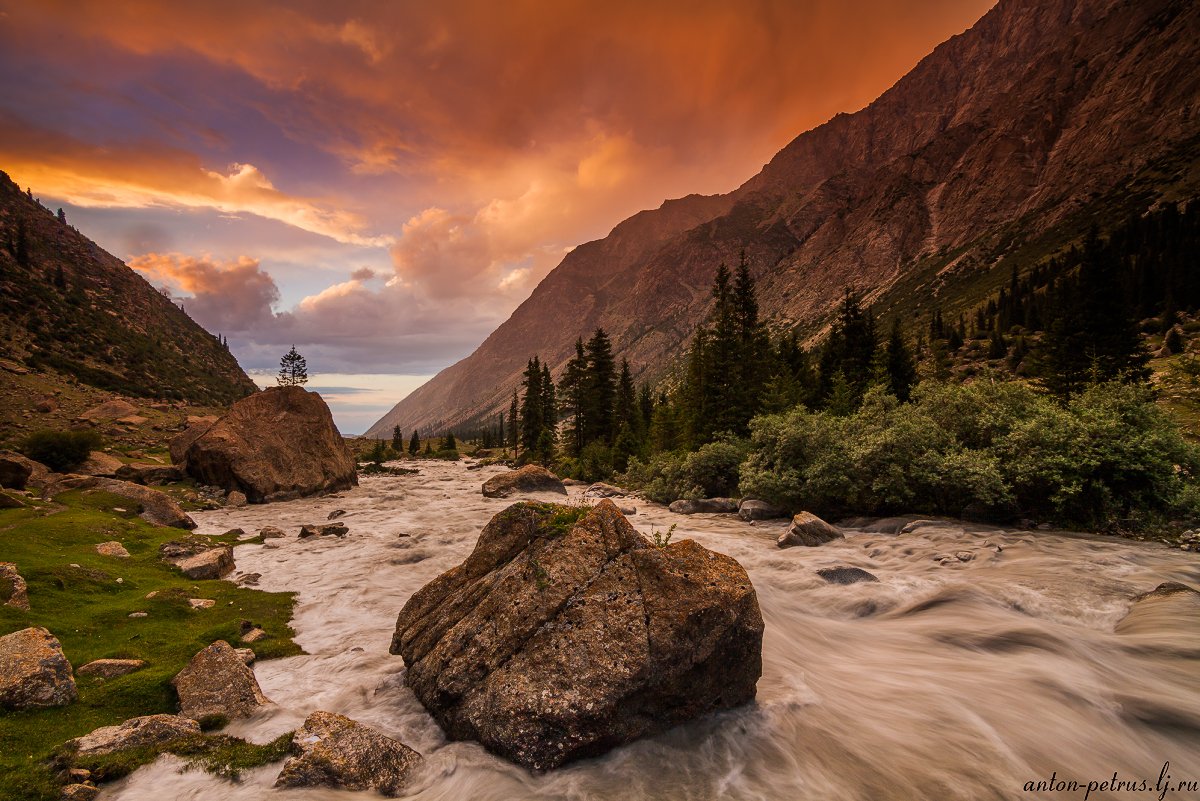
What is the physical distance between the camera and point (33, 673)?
21.8 ft

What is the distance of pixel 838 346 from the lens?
5206cm

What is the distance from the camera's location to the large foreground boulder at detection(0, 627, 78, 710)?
6.45 m

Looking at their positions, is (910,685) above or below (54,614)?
below

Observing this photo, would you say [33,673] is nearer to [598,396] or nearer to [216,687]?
[216,687]

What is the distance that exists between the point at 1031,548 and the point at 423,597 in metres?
17.5

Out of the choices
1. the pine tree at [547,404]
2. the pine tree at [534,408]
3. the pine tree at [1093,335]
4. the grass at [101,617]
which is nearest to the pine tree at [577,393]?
the pine tree at [534,408]

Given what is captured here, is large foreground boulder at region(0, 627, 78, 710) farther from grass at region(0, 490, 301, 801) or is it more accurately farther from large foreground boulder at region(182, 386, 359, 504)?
large foreground boulder at region(182, 386, 359, 504)

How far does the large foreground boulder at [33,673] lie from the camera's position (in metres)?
6.45

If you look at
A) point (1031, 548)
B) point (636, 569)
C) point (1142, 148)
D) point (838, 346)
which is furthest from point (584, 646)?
point (1142, 148)

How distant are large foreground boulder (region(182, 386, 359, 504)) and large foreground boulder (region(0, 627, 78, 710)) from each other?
2943 cm

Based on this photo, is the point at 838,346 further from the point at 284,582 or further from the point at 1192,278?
the point at 284,582

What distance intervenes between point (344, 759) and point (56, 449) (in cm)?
3613

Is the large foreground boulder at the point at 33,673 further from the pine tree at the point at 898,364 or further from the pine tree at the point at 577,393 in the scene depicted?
the pine tree at the point at 577,393

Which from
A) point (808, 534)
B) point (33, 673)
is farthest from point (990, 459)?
point (33, 673)
